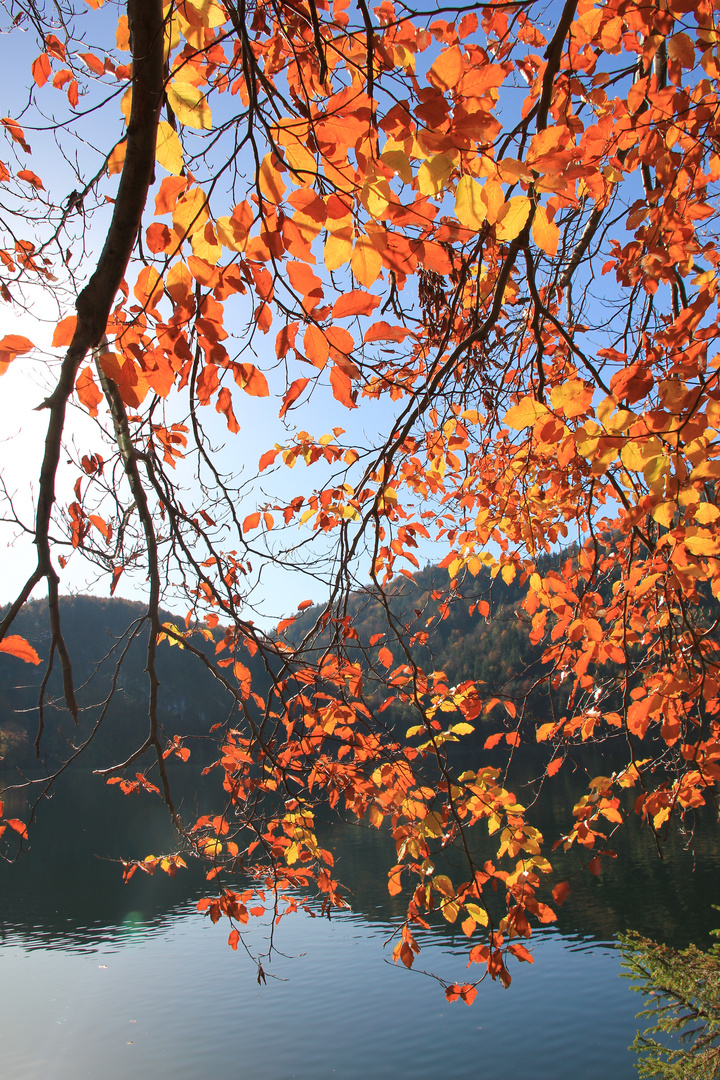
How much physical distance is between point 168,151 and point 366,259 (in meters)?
0.48

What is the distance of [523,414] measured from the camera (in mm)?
1714

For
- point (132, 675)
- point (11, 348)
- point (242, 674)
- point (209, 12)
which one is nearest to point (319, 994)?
point (242, 674)

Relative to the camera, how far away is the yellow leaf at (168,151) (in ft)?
4.03

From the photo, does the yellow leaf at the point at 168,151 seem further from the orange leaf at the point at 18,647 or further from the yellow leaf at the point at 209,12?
the orange leaf at the point at 18,647

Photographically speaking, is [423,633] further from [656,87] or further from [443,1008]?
[443,1008]

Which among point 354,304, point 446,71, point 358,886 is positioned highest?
point 446,71

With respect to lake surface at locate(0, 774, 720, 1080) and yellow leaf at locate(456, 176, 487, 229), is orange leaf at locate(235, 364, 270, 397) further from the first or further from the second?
lake surface at locate(0, 774, 720, 1080)

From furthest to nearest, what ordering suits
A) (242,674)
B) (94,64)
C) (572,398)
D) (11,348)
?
1. (242,674)
2. (94,64)
3. (572,398)
4. (11,348)

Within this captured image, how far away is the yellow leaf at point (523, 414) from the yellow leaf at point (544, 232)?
17.7 inches

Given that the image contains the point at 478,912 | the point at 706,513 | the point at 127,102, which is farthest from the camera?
the point at 478,912

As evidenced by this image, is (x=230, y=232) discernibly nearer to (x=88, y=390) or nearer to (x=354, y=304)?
(x=354, y=304)

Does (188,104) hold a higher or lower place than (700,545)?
higher

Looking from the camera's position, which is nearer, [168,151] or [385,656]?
[168,151]

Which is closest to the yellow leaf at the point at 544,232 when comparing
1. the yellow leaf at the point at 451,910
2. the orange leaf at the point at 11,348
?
the orange leaf at the point at 11,348
